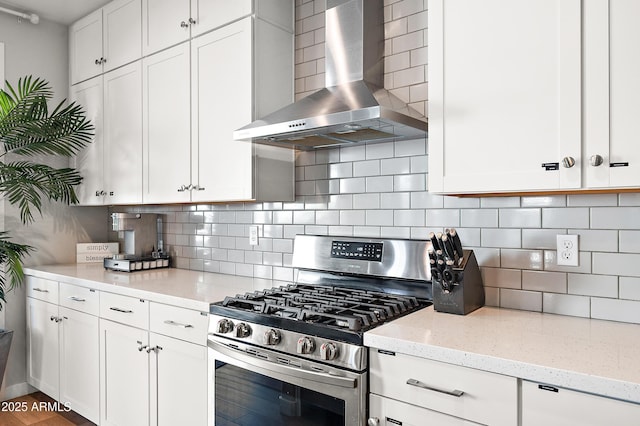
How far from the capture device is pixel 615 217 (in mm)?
1656

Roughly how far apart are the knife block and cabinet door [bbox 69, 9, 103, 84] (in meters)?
2.85

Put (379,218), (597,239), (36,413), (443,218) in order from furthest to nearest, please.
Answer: (36,413), (379,218), (443,218), (597,239)

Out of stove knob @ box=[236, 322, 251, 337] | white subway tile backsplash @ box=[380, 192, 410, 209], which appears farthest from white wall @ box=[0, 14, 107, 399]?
white subway tile backsplash @ box=[380, 192, 410, 209]

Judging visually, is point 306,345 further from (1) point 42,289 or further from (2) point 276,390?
(1) point 42,289

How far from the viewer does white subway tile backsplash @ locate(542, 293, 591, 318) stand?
1.72m

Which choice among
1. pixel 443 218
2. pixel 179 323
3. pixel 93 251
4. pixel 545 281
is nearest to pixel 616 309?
pixel 545 281

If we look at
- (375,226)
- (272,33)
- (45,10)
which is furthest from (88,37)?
(375,226)

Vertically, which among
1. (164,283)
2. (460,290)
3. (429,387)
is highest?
(460,290)

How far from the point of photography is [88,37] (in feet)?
11.2

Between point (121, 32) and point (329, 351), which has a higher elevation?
point (121, 32)

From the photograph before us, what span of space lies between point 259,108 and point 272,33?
0.42 m

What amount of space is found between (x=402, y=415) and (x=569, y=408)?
49cm

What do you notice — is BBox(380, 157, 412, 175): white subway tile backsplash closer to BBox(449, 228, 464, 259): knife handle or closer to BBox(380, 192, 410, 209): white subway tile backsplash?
BBox(380, 192, 410, 209): white subway tile backsplash

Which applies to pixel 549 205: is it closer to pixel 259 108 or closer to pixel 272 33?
pixel 259 108
